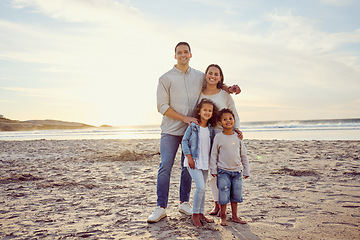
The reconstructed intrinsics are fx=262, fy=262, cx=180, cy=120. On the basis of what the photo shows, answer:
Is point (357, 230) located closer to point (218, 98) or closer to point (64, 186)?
point (218, 98)

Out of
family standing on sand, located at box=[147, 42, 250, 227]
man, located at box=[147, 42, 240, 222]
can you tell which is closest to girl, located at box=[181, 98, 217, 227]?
family standing on sand, located at box=[147, 42, 250, 227]

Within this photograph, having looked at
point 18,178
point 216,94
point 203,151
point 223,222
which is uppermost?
point 216,94

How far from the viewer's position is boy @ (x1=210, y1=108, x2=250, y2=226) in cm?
339

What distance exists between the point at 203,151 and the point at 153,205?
4.97 feet

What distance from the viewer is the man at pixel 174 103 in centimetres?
368

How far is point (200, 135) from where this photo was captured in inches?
137

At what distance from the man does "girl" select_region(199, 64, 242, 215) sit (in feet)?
0.38

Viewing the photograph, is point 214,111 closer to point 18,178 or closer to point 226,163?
point 226,163

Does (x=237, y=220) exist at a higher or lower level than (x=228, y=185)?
lower

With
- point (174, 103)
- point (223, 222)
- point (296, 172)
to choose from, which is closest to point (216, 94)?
point (174, 103)

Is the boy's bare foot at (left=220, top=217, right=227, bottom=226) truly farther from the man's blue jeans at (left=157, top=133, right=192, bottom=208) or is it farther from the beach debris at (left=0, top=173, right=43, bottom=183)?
the beach debris at (left=0, top=173, right=43, bottom=183)

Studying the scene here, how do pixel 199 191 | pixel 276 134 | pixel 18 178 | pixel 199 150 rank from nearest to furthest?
1. pixel 199 191
2. pixel 199 150
3. pixel 18 178
4. pixel 276 134

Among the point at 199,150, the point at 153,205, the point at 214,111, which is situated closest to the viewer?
the point at 199,150

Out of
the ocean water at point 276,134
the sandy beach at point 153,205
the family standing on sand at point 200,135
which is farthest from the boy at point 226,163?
the ocean water at point 276,134
